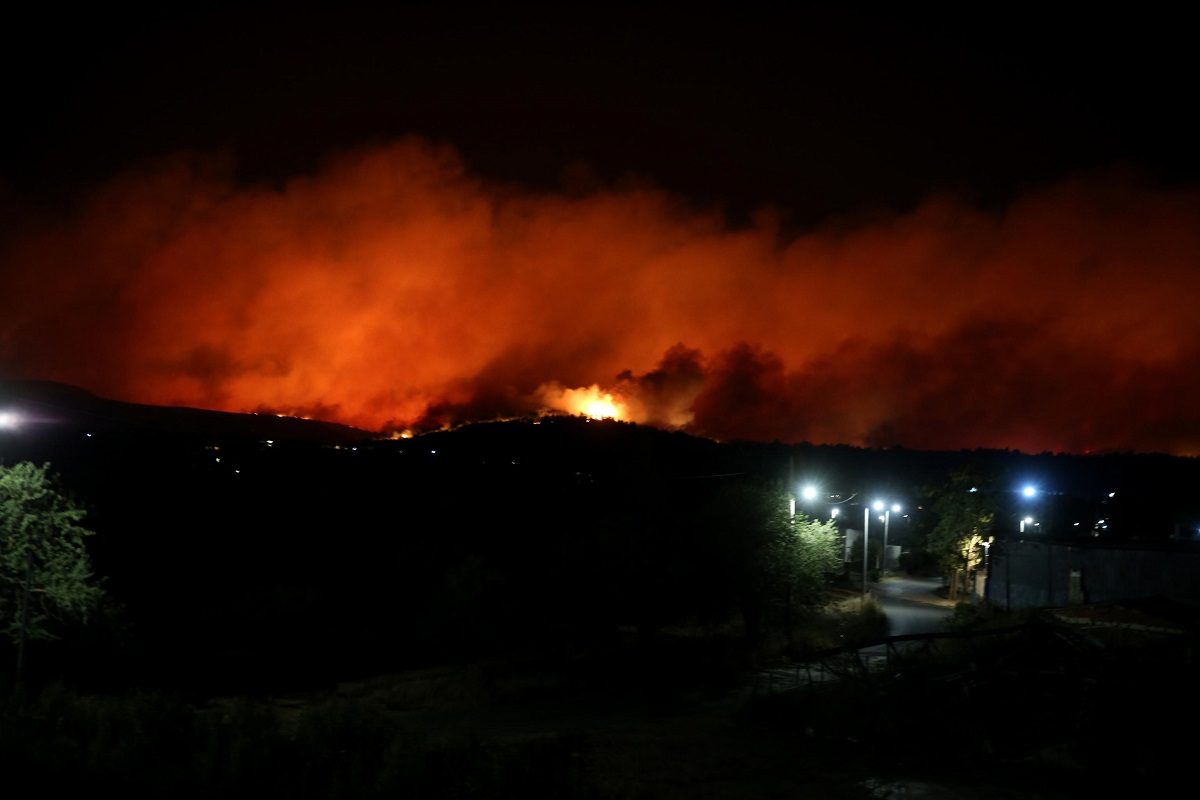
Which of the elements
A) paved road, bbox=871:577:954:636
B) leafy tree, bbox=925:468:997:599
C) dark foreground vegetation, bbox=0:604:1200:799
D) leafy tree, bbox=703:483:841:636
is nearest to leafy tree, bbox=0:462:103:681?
dark foreground vegetation, bbox=0:604:1200:799

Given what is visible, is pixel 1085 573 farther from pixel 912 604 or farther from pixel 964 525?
pixel 912 604

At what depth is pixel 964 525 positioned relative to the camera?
48656 millimetres

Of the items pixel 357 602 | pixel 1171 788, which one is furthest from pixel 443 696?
pixel 357 602

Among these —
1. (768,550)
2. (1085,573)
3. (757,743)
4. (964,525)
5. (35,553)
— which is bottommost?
(757,743)

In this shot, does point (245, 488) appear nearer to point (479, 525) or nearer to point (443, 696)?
point (479, 525)

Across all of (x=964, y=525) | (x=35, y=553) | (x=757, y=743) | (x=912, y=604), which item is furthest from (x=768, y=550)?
(x=35, y=553)

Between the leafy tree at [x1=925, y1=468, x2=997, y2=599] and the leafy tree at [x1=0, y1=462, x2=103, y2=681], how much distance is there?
126 ft

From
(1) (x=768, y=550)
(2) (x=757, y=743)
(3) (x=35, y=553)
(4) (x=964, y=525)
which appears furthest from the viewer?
(4) (x=964, y=525)

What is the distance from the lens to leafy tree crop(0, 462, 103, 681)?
24.7m

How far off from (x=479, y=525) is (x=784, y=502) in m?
44.4

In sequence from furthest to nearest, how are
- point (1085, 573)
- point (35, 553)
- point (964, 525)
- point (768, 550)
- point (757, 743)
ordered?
point (964, 525) < point (768, 550) < point (1085, 573) < point (35, 553) < point (757, 743)

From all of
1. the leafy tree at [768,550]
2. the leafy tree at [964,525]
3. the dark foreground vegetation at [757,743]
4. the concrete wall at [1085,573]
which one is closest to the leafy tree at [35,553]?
the dark foreground vegetation at [757,743]

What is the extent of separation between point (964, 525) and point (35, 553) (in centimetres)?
3990

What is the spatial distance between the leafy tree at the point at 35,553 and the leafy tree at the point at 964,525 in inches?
1514
